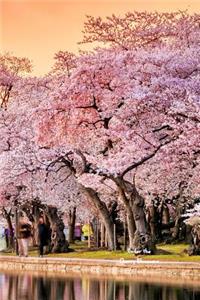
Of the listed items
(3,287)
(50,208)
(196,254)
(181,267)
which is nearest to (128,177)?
(50,208)

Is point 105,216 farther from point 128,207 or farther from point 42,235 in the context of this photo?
point 128,207

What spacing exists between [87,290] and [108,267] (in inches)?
256

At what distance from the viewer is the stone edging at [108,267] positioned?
23.1m

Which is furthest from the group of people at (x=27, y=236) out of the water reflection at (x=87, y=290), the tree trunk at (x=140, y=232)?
the water reflection at (x=87, y=290)

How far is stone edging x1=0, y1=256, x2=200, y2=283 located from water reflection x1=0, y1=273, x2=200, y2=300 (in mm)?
2048

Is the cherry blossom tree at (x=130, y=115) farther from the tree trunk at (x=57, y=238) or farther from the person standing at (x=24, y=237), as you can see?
the tree trunk at (x=57, y=238)

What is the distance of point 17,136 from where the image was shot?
1427 inches

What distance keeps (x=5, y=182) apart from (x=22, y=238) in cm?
538

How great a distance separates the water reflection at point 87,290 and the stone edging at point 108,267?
205cm

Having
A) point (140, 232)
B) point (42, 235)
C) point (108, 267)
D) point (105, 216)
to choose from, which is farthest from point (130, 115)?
point (105, 216)

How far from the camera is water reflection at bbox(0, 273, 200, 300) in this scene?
17.3 m

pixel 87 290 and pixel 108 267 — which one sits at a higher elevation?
pixel 108 267

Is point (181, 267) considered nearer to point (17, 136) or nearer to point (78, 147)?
point (78, 147)

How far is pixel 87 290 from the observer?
62.8 ft
